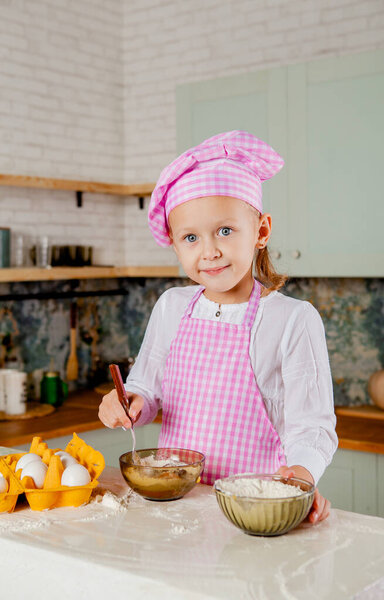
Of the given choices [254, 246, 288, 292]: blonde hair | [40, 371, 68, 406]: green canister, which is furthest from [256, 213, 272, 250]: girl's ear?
[40, 371, 68, 406]: green canister

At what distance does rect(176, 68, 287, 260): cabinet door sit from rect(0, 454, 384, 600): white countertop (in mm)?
2194

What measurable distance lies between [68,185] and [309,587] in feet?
10.7

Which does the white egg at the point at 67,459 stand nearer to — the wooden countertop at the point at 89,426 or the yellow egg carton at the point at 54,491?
the yellow egg carton at the point at 54,491

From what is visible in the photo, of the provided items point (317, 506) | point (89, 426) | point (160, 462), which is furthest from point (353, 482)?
point (317, 506)

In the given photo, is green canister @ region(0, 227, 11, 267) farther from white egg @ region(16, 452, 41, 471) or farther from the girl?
white egg @ region(16, 452, 41, 471)

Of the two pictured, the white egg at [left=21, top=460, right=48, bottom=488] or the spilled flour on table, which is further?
the white egg at [left=21, top=460, right=48, bottom=488]

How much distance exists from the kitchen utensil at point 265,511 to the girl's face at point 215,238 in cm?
58

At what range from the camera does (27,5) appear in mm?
4145

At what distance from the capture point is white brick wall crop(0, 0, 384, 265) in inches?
159

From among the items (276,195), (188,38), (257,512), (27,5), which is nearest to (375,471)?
→ (276,195)

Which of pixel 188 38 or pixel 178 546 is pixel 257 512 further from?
pixel 188 38

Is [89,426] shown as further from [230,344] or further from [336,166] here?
[230,344]

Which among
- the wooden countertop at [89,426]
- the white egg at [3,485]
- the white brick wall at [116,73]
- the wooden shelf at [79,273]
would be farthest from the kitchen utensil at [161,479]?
the white brick wall at [116,73]

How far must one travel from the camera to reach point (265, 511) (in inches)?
54.1
